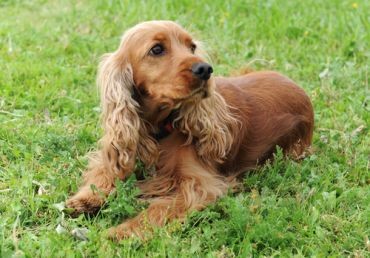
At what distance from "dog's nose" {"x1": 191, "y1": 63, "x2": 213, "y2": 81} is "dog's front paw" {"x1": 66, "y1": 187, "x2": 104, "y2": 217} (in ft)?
2.75

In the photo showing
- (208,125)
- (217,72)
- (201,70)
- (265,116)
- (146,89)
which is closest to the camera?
(201,70)

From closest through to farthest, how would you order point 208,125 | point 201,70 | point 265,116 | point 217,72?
point 201,70, point 208,125, point 265,116, point 217,72

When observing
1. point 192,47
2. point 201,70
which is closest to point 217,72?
point 192,47

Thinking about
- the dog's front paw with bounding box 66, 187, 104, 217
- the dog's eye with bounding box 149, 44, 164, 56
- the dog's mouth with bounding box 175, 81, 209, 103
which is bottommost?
the dog's front paw with bounding box 66, 187, 104, 217

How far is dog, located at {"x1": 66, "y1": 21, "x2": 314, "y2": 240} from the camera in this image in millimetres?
3701

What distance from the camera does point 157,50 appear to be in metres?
3.81

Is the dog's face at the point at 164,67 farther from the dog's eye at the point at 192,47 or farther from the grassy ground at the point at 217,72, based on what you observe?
the grassy ground at the point at 217,72

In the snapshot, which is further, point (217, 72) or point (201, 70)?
point (217, 72)

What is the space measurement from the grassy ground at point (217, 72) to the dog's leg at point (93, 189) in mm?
74

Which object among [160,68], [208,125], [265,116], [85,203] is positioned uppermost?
[160,68]

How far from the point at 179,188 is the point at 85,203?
0.52 metres

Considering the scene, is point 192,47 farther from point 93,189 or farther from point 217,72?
point 217,72

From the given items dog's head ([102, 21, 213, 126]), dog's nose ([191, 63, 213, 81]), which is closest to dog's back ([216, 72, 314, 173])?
dog's head ([102, 21, 213, 126])

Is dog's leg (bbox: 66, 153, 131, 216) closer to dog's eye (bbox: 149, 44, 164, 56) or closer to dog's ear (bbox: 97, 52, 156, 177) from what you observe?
dog's ear (bbox: 97, 52, 156, 177)
